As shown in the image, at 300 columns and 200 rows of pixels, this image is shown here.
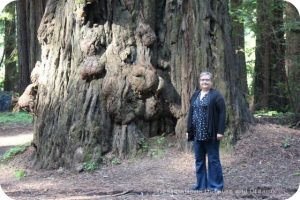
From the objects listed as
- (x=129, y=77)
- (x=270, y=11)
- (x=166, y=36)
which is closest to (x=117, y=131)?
(x=129, y=77)

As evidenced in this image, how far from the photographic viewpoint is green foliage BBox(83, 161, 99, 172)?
880 cm

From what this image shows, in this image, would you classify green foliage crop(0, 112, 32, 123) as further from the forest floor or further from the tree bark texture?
the forest floor

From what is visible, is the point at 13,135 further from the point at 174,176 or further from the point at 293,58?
the point at 293,58

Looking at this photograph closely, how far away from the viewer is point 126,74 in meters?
9.25

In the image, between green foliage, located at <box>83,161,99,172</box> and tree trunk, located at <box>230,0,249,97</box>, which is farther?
tree trunk, located at <box>230,0,249,97</box>

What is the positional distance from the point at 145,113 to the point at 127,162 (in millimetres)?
1032

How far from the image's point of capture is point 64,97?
951 cm

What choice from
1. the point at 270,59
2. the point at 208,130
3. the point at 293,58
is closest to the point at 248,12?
the point at 293,58

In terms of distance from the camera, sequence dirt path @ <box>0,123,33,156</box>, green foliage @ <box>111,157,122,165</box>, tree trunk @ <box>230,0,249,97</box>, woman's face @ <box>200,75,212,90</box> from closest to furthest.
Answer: woman's face @ <box>200,75,212,90</box> → green foliage @ <box>111,157,122,165</box> → dirt path @ <box>0,123,33,156</box> → tree trunk @ <box>230,0,249,97</box>

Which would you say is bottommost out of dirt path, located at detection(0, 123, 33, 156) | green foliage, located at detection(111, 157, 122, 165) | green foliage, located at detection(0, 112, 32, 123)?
dirt path, located at detection(0, 123, 33, 156)

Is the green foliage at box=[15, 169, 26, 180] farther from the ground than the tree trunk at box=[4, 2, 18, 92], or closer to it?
closer to it

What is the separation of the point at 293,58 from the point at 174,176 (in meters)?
6.10

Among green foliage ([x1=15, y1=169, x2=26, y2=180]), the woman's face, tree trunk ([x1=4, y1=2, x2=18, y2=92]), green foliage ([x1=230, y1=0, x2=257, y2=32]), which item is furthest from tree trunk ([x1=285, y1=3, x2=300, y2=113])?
tree trunk ([x1=4, y1=2, x2=18, y2=92])

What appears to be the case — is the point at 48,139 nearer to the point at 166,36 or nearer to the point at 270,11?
the point at 166,36
